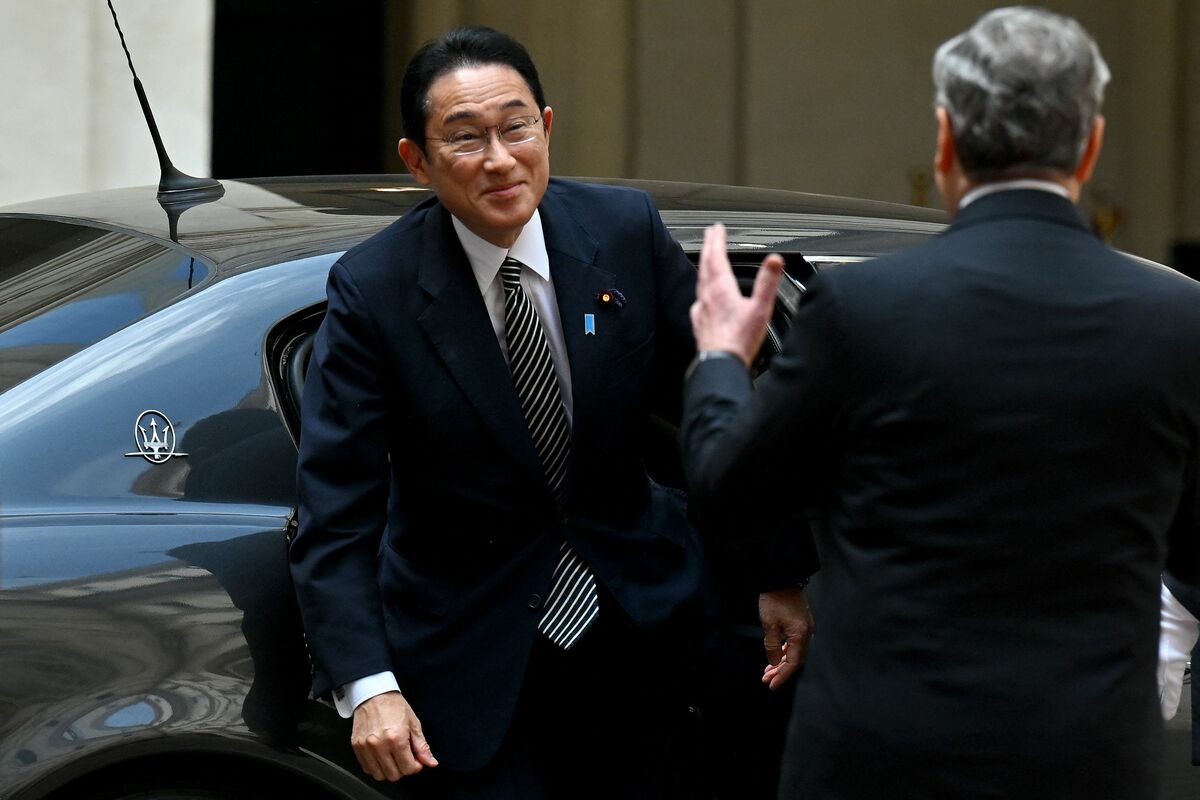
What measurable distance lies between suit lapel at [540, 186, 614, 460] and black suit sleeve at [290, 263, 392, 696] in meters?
0.26

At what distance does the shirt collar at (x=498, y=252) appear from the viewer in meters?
2.52

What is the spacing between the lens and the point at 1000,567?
183 cm

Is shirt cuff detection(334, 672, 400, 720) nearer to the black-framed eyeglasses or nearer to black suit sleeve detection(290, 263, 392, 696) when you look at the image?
black suit sleeve detection(290, 263, 392, 696)

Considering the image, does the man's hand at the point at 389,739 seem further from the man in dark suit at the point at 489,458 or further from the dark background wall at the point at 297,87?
the dark background wall at the point at 297,87

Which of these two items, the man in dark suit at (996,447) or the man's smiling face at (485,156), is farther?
the man's smiling face at (485,156)

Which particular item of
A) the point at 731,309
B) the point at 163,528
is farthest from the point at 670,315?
the point at 163,528

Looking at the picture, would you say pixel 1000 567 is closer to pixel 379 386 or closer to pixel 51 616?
pixel 379 386

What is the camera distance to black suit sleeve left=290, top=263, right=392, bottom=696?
2361 millimetres

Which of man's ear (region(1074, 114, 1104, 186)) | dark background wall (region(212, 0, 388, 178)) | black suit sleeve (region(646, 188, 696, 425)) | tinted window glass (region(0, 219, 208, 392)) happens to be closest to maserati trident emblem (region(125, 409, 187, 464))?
tinted window glass (region(0, 219, 208, 392))

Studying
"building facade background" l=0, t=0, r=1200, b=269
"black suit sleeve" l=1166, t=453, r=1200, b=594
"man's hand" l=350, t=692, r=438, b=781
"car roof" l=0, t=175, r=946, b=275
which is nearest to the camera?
"black suit sleeve" l=1166, t=453, r=1200, b=594

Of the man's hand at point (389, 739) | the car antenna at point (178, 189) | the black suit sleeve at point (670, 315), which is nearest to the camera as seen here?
the man's hand at point (389, 739)

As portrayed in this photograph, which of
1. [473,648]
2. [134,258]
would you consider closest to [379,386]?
[473,648]

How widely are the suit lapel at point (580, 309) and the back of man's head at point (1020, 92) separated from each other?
74 centimetres

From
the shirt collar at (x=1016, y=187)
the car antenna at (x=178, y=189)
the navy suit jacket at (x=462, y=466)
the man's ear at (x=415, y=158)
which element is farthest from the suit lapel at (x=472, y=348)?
the shirt collar at (x=1016, y=187)
